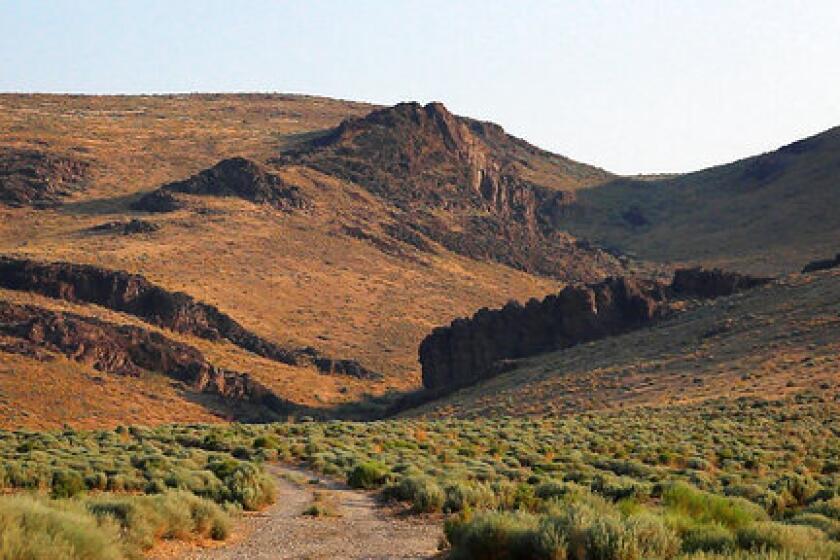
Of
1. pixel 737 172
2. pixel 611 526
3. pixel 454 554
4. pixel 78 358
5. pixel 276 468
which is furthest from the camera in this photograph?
pixel 737 172

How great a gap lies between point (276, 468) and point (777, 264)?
96730 mm

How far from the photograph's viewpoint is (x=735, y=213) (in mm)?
142250

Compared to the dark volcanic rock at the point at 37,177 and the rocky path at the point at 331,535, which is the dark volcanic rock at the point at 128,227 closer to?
the dark volcanic rock at the point at 37,177

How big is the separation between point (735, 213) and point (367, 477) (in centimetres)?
13021

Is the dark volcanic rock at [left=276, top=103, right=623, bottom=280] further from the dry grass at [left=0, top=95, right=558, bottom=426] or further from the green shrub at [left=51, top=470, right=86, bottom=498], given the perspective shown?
the green shrub at [left=51, top=470, right=86, bottom=498]

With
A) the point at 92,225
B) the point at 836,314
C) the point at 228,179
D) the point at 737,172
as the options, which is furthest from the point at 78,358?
the point at 737,172

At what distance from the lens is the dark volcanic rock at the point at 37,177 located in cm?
10781

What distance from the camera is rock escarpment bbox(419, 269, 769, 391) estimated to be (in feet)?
241

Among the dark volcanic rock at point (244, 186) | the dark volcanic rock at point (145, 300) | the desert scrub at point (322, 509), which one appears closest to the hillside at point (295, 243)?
the dark volcanic rock at point (145, 300)

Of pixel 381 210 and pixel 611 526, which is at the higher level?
pixel 381 210

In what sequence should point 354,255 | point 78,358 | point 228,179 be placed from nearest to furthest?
1. point 78,358
2. point 354,255
3. point 228,179

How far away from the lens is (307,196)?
117m

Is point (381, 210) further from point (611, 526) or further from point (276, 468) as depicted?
point (611, 526)

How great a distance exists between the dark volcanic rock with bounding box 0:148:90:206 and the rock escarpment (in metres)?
54.2
